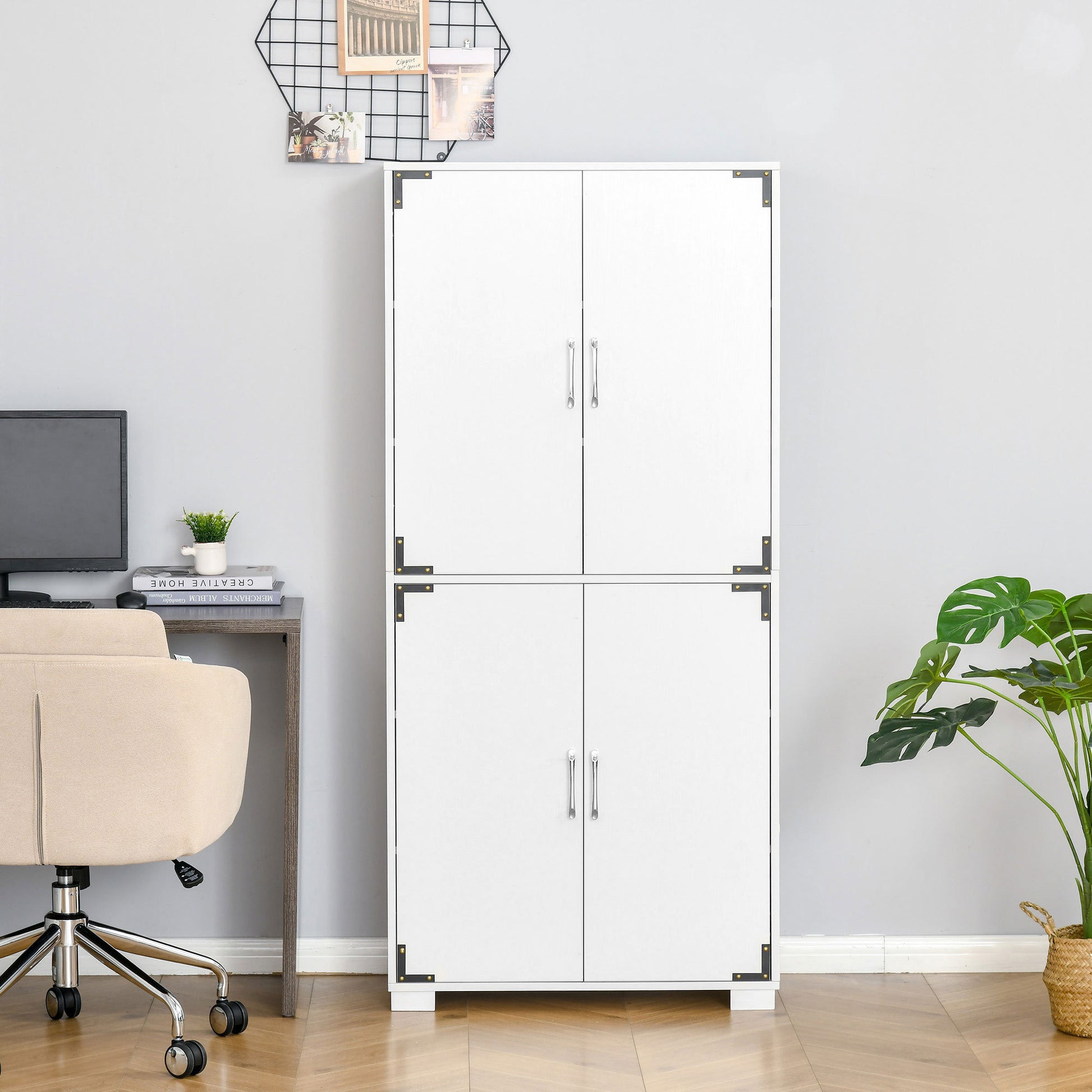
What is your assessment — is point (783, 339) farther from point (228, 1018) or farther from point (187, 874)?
point (228, 1018)

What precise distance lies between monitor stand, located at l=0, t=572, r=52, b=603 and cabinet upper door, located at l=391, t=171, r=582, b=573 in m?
0.87

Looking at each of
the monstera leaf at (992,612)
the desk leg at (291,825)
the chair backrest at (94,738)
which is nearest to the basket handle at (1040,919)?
the monstera leaf at (992,612)

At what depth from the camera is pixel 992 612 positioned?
93.4 inches

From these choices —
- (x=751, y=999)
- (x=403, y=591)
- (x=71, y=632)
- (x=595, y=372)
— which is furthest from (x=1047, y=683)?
(x=71, y=632)

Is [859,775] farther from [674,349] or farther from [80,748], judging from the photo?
[80,748]

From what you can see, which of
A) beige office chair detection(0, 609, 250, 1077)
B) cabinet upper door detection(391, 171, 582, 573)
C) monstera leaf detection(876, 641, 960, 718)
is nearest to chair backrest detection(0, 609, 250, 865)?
beige office chair detection(0, 609, 250, 1077)

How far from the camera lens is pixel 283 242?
109 inches

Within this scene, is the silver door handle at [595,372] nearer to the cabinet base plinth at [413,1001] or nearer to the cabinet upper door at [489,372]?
the cabinet upper door at [489,372]

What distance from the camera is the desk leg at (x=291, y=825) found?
2.48 m

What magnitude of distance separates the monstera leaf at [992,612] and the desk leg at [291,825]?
55.6 inches

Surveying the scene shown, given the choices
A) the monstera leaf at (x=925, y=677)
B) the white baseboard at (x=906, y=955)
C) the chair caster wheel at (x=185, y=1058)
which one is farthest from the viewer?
the white baseboard at (x=906, y=955)

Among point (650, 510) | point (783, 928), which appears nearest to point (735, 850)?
point (783, 928)

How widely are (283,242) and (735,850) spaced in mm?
1834

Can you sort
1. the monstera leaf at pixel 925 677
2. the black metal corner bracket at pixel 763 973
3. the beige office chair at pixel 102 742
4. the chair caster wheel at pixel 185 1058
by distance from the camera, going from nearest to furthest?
the beige office chair at pixel 102 742 → the chair caster wheel at pixel 185 1058 → the monstera leaf at pixel 925 677 → the black metal corner bracket at pixel 763 973
